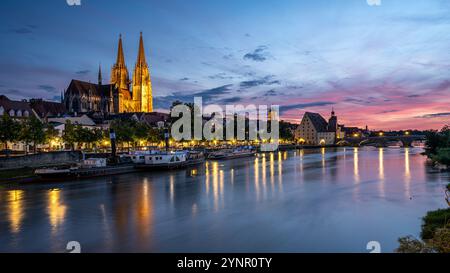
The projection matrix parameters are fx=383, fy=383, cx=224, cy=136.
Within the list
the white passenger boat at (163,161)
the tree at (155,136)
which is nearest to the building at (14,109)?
the tree at (155,136)

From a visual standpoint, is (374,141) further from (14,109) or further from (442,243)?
(442,243)

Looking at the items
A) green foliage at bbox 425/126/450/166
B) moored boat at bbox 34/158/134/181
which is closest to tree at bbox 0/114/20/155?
moored boat at bbox 34/158/134/181

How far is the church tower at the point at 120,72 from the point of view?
16675 cm

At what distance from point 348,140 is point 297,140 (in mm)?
23503

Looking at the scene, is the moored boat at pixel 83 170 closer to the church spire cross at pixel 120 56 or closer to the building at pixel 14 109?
the building at pixel 14 109

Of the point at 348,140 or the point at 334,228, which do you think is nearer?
the point at 334,228

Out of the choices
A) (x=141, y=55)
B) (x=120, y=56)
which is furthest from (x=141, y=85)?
(x=120, y=56)

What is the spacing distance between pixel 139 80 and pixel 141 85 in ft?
7.73

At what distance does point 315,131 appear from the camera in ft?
→ 582
